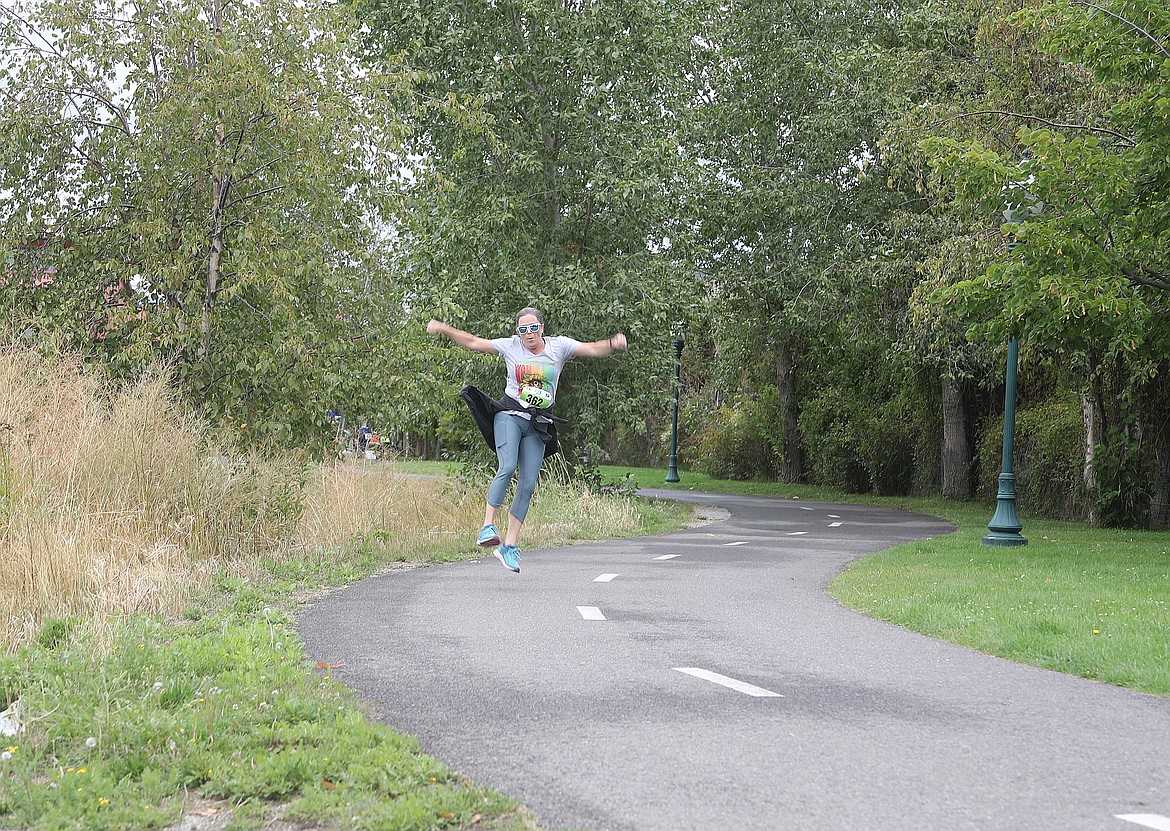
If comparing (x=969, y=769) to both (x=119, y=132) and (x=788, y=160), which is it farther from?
(x=788, y=160)

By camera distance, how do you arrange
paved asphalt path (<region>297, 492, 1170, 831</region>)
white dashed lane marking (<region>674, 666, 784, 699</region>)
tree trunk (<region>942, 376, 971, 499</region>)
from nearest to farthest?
paved asphalt path (<region>297, 492, 1170, 831</region>), white dashed lane marking (<region>674, 666, 784, 699</region>), tree trunk (<region>942, 376, 971, 499</region>)

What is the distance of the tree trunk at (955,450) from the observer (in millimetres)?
31438

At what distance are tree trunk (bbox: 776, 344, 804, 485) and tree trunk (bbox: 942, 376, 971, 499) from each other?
24.1ft

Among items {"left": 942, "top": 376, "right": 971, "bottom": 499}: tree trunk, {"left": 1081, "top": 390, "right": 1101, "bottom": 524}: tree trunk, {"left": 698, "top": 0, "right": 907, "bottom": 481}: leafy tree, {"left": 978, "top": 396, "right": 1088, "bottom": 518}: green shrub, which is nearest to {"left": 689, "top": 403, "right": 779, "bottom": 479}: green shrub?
{"left": 698, "top": 0, "right": 907, "bottom": 481}: leafy tree

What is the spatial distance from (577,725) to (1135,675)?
12.3ft

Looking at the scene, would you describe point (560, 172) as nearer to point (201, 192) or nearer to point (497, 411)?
point (201, 192)

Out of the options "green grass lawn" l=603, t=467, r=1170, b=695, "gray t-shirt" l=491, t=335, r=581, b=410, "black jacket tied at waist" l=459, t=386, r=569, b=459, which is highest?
"gray t-shirt" l=491, t=335, r=581, b=410

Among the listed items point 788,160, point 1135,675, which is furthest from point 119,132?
point 788,160

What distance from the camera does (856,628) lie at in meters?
9.82

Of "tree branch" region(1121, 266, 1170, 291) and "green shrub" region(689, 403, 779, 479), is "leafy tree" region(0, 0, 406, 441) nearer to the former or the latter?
"tree branch" region(1121, 266, 1170, 291)

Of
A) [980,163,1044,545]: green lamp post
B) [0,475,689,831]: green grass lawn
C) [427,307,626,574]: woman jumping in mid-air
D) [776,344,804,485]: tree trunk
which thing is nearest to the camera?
[0,475,689,831]: green grass lawn

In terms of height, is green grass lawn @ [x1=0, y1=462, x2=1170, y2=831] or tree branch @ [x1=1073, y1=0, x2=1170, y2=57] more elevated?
tree branch @ [x1=1073, y1=0, x2=1170, y2=57]

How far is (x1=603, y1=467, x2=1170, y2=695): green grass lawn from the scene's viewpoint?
8359 millimetres

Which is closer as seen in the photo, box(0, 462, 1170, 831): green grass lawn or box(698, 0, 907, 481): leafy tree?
box(0, 462, 1170, 831): green grass lawn
